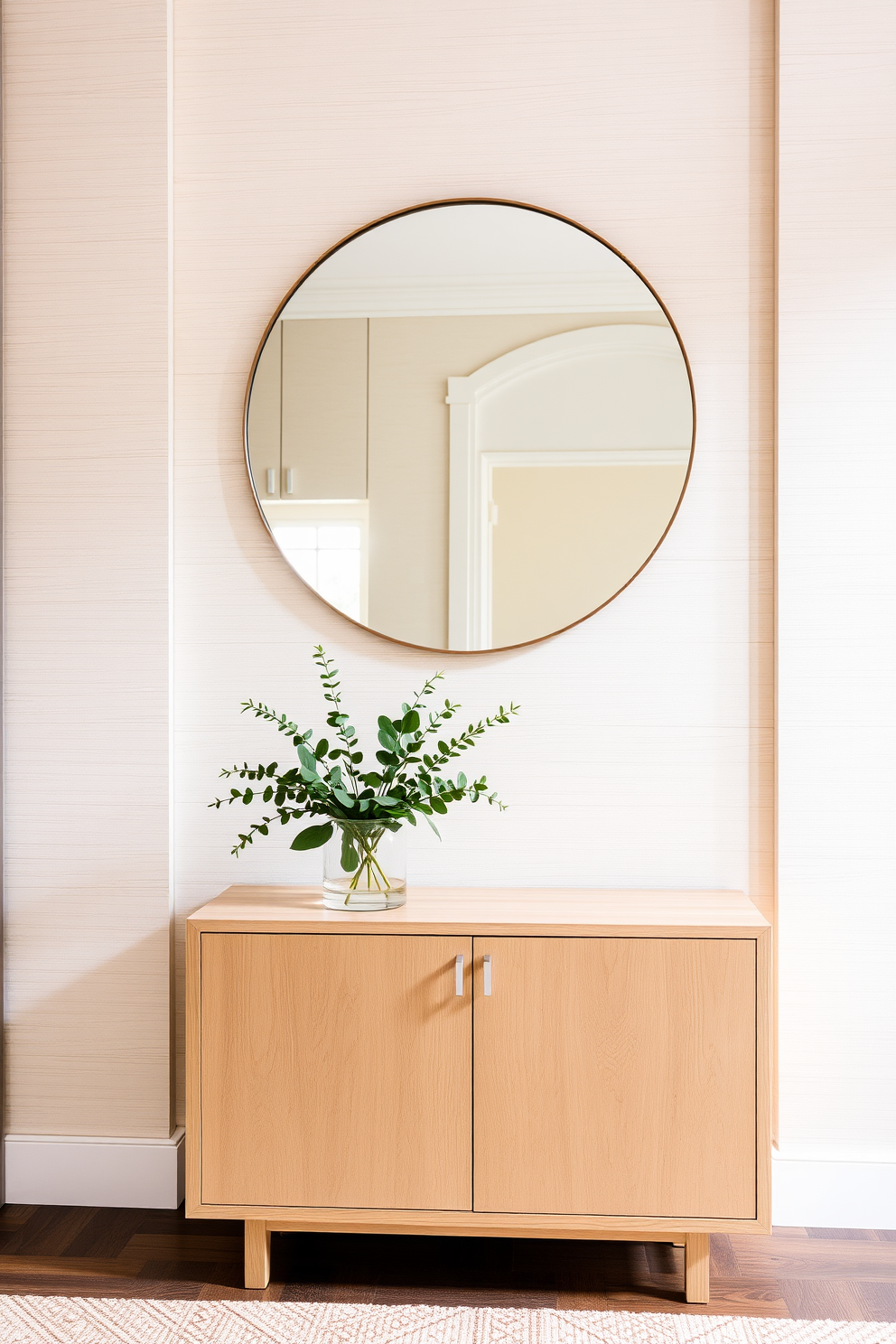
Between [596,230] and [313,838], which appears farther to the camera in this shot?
[596,230]

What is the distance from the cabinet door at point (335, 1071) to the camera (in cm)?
166

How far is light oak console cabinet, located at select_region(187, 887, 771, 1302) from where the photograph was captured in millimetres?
1633

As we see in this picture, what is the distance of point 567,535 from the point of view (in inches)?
77.5

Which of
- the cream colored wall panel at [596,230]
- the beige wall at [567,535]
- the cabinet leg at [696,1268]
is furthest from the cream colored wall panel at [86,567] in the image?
the cabinet leg at [696,1268]

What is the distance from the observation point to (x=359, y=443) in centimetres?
199

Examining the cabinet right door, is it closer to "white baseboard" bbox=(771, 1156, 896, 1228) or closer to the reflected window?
"white baseboard" bbox=(771, 1156, 896, 1228)

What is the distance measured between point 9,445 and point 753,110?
1.70 m

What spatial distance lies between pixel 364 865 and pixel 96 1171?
0.92m

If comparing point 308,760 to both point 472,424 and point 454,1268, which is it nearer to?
point 472,424

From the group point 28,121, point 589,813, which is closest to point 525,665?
point 589,813

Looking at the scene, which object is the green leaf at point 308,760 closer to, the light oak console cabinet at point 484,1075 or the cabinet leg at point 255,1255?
the light oak console cabinet at point 484,1075

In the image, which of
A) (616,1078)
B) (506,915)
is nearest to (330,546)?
(506,915)

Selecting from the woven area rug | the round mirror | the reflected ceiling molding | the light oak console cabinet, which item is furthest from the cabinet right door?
the reflected ceiling molding

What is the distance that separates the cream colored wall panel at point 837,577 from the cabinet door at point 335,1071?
0.74 m
